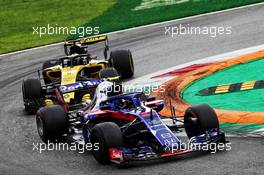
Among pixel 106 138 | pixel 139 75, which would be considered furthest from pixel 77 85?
pixel 139 75

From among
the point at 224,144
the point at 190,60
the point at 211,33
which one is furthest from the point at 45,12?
the point at 224,144

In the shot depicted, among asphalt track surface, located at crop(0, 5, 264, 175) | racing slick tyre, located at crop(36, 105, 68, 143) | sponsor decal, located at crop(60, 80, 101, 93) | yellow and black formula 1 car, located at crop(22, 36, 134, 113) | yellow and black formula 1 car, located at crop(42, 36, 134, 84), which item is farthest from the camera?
yellow and black formula 1 car, located at crop(42, 36, 134, 84)

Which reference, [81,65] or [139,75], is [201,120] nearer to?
[81,65]

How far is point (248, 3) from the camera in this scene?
27.5m

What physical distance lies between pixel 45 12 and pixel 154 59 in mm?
9413

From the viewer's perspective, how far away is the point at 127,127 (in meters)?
13.2

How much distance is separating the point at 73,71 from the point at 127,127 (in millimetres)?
5274

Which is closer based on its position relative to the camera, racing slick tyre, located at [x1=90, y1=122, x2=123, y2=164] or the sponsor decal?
racing slick tyre, located at [x1=90, y1=122, x2=123, y2=164]

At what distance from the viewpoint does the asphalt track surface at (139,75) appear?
12.2m

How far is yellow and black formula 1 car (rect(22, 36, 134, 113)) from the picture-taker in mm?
17547

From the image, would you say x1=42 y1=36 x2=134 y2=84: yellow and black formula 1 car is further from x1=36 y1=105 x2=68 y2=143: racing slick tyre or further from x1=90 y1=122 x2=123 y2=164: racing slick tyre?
x1=90 y1=122 x2=123 y2=164: racing slick tyre

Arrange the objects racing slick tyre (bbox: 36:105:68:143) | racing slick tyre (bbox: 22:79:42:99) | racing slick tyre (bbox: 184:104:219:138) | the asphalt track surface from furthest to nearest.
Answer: racing slick tyre (bbox: 22:79:42:99) → racing slick tyre (bbox: 36:105:68:143) → racing slick tyre (bbox: 184:104:219:138) → the asphalt track surface

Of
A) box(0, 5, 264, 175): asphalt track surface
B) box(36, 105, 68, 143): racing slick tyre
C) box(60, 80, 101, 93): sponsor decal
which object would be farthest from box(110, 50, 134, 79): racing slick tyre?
box(36, 105, 68, 143): racing slick tyre

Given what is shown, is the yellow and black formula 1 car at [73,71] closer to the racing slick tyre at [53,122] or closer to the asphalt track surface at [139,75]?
the asphalt track surface at [139,75]
